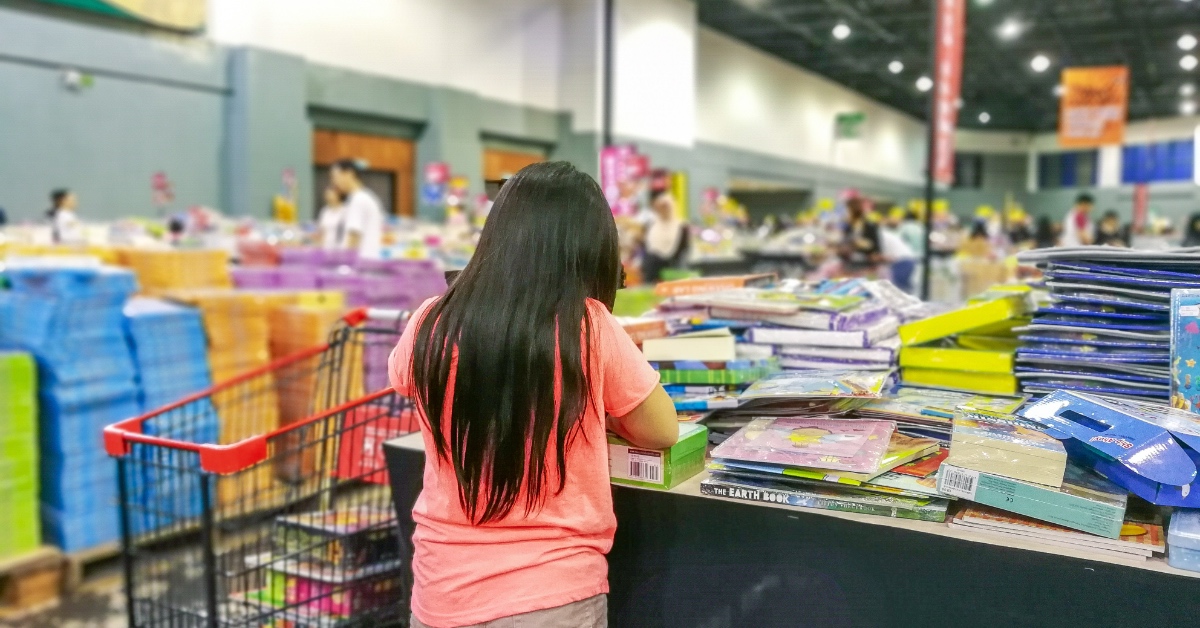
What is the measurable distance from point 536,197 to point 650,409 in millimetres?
383

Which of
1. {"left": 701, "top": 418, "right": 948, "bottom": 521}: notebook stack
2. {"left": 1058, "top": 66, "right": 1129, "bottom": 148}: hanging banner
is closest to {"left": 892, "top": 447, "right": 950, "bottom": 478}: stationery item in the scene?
{"left": 701, "top": 418, "right": 948, "bottom": 521}: notebook stack

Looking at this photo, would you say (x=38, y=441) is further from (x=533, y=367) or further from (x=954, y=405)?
(x=954, y=405)

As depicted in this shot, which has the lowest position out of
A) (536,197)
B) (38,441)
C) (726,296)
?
(38,441)

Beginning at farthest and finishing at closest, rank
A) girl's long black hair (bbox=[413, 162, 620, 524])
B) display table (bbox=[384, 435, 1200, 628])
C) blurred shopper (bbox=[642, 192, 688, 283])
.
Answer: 1. blurred shopper (bbox=[642, 192, 688, 283])
2. girl's long black hair (bbox=[413, 162, 620, 524])
3. display table (bbox=[384, 435, 1200, 628])

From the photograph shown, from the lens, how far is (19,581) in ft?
10.8

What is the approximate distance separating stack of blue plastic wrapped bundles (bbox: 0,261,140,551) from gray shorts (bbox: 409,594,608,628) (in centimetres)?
276

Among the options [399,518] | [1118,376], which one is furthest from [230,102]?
[1118,376]

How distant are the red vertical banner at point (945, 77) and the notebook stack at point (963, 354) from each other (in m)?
3.83

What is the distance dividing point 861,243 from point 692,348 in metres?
6.21

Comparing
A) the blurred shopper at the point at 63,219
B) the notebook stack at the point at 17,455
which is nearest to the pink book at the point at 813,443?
the notebook stack at the point at 17,455

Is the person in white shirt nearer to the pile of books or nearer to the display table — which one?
the pile of books

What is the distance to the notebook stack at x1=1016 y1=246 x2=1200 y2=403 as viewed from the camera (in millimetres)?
1688

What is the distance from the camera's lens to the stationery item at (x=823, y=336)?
1.90 meters

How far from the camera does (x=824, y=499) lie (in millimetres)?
1467
